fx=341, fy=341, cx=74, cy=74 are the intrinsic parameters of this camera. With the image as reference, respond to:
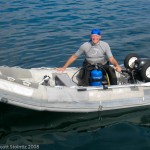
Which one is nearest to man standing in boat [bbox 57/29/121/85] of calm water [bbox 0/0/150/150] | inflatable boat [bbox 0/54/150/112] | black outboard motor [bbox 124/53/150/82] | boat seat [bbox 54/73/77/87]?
inflatable boat [bbox 0/54/150/112]

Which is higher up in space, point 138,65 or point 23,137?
point 138,65

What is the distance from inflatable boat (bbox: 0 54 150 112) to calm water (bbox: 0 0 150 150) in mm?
408

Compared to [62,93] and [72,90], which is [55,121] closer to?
[62,93]

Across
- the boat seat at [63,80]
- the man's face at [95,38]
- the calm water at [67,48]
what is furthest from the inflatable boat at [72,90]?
the man's face at [95,38]

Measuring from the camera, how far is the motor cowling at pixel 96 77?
900 centimetres

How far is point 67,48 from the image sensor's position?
14.3m

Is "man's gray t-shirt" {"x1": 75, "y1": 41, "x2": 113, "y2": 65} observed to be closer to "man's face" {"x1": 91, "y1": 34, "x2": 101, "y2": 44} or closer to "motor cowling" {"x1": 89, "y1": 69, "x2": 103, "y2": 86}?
"man's face" {"x1": 91, "y1": 34, "x2": 101, "y2": 44}

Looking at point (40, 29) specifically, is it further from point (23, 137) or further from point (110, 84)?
point (23, 137)

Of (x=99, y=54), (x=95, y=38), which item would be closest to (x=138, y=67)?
(x=99, y=54)

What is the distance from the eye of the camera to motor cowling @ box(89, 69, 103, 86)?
9.00m

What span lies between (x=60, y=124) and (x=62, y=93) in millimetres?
801

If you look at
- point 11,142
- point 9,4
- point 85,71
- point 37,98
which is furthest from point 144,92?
point 9,4

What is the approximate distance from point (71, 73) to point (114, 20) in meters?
8.95

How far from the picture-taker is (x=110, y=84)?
30.8 ft
